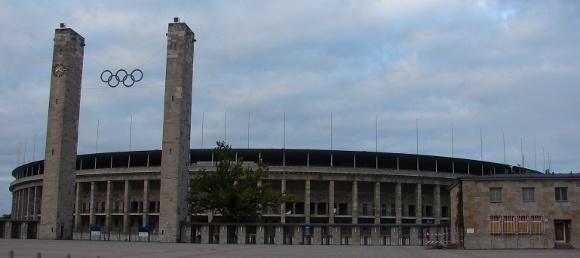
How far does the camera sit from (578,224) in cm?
4562

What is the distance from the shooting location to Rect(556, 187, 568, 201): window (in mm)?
46344

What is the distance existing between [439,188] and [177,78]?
1973 inches

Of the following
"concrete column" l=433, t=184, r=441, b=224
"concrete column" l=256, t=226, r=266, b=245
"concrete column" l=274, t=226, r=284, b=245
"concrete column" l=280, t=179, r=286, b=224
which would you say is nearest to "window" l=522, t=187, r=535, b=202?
"concrete column" l=274, t=226, r=284, b=245

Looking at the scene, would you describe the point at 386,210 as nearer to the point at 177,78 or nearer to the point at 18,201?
the point at 177,78

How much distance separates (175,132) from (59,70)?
53.9 ft

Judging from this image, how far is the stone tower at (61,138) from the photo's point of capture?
67750 millimetres

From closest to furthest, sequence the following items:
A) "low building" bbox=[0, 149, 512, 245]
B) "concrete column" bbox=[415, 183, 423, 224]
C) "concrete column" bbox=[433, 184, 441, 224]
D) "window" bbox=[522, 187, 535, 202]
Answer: "window" bbox=[522, 187, 535, 202], "low building" bbox=[0, 149, 512, 245], "concrete column" bbox=[415, 183, 423, 224], "concrete column" bbox=[433, 184, 441, 224]

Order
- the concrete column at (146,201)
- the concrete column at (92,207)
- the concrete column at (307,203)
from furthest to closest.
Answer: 1. the concrete column at (92,207)
2. the concrete column at (146,201)
3. the concrete column at (307,203)

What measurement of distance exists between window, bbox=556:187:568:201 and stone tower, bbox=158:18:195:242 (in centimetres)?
3435

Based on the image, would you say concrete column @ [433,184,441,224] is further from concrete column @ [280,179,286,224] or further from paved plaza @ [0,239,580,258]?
paved plaza @ [0,239,580,258]

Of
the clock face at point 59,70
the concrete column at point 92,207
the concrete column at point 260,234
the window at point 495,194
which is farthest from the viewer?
the concrete column at point 92,207

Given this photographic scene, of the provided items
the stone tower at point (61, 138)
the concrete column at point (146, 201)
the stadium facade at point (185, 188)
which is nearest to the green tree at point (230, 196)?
the stadium facade at point (185, 188)

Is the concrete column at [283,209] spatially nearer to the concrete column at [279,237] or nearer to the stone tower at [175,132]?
the stone tower at [175,132]

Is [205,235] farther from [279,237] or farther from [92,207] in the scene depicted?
[92,207]
